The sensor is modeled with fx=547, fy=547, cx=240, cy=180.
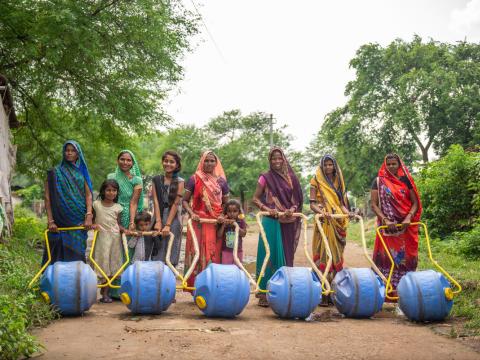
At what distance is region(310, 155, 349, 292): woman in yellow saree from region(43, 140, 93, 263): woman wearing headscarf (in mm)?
2730

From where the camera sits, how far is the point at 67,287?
530 cm

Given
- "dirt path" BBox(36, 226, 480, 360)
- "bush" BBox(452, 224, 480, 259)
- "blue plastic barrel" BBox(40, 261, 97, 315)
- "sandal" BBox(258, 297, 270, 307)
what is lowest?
"dirt path" BBox(36, 226, 480, 360)

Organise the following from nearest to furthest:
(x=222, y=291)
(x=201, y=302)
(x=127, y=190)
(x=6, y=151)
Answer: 1. (x=222, y=291)
2. (x=201, y=302)
3. (x=127, y=190)
4. (x=6, y=151)

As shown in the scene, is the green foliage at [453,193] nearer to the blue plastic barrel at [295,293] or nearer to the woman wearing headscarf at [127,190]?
the blue plastic barrel at [295,293]

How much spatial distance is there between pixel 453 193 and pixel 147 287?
9629 mm

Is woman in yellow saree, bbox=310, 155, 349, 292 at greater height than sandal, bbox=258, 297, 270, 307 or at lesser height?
greater

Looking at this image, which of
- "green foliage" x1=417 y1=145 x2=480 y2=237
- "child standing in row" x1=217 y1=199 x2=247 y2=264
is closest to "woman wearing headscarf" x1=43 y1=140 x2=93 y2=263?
"child standing in row" x1=217 y1=199 x2=247 y2=264

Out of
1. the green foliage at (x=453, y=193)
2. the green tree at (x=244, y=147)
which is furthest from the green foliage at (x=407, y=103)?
the green foliage at (x=453, y=193)

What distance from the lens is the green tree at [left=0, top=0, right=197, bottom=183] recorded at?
29.6 ft

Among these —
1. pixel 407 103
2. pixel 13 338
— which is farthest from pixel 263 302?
pixel 407 103

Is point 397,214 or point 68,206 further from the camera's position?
point 397,214

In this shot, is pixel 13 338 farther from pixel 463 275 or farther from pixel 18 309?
pixel 463 275

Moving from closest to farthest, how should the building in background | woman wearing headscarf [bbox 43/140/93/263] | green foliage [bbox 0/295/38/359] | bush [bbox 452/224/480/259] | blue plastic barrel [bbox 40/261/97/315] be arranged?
green foliage [bbox 0/295/38/359] < blue plastic barrel [bbox 40/261/97/315] < woman wearing headscarf [bbox 43/140/93/263] < the building in background < bush [bbox 452/224/480/259]

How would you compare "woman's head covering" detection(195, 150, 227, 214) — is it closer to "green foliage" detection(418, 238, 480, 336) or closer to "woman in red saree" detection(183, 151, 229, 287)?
"woman in red saree" detection(183, 151, 229, 287)
